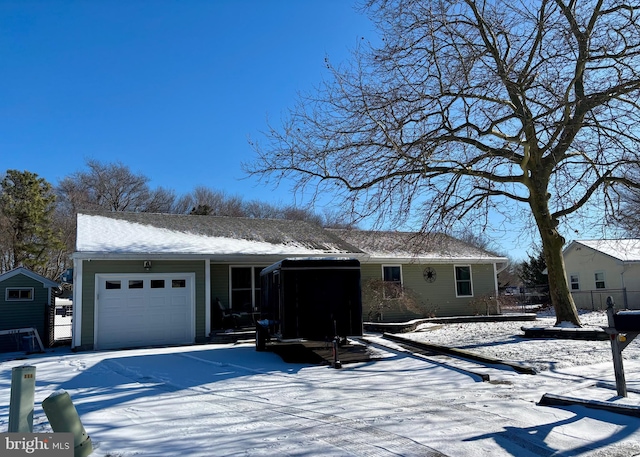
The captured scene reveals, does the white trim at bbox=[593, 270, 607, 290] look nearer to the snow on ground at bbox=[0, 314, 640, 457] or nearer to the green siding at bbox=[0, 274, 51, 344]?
the snow on ground at bbox=[0, 314, 640, 457]

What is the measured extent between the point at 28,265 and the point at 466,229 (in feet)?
79.6

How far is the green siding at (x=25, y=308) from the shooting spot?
47.4ft

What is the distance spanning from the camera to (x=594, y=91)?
11.4m

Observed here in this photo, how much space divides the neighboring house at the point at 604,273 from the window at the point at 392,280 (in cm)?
1255

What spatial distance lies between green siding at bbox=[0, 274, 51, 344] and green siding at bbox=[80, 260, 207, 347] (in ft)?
8.62

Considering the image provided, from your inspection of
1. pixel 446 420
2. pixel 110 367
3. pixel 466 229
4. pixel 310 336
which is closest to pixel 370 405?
pixel 446 420

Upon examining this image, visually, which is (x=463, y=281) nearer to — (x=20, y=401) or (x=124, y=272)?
(x=124, y=272)

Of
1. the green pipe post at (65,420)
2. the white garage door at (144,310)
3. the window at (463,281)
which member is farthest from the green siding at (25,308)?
the window at (463,281)

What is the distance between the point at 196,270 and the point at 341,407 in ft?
31.5

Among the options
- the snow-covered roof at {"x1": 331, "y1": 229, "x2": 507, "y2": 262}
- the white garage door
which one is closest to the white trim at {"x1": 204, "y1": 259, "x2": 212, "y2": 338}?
the white garage door

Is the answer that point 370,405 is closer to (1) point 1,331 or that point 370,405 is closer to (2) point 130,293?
(2) point 130,293

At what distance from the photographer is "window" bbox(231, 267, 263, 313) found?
53.1 feet

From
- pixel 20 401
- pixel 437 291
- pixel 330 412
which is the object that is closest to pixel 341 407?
pixel 330 412

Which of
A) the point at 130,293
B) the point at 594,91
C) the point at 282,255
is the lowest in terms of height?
the point at 130,293
